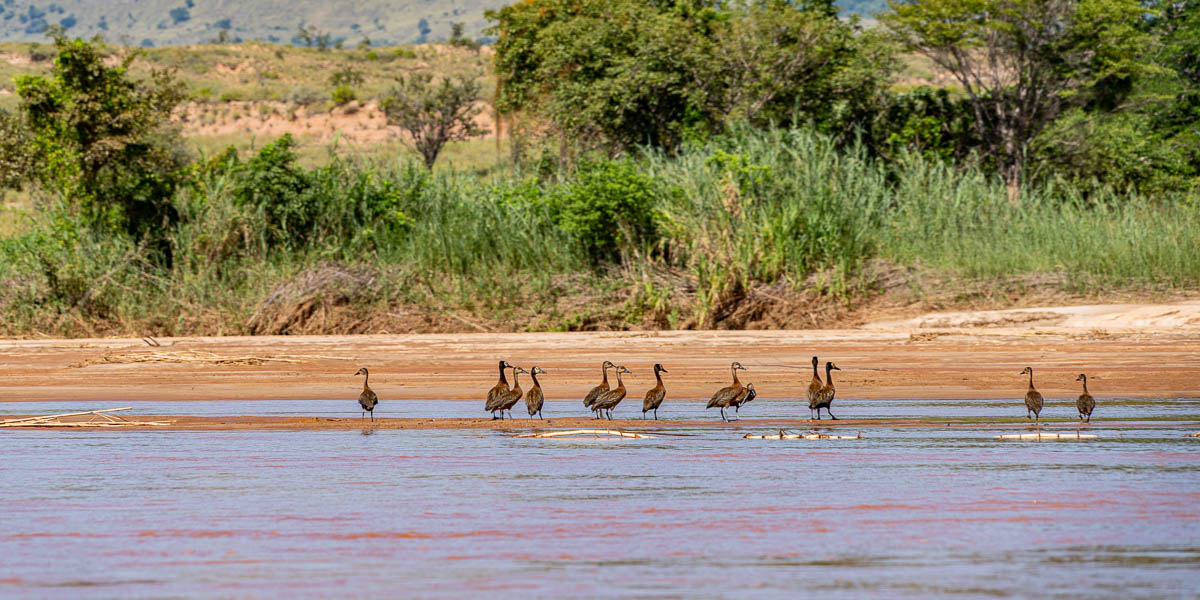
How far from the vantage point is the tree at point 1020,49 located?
26547 millimetres

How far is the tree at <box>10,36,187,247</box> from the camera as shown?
69.3ft

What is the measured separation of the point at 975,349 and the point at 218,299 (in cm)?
1089

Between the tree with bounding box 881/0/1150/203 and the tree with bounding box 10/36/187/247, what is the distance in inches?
599

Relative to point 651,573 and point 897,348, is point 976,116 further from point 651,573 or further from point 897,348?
point 651,573

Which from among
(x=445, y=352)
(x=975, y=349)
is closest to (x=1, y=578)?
(x=445, y=352)

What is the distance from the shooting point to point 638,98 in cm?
2572

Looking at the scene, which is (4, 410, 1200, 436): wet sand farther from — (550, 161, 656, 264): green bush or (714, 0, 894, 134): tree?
(714, 0, 894, 134): tree

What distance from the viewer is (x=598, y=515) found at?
22.9 ft

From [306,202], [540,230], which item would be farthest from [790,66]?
[306,202]

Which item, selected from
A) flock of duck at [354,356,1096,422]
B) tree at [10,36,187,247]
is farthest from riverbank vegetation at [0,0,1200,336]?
flock of duck at [354,356,1096,422]

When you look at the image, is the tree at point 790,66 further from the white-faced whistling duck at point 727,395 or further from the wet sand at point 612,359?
the white-faced whistling duck at point 727,395

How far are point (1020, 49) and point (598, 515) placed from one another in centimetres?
2273

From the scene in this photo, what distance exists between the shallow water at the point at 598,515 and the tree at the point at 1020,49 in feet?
58.3

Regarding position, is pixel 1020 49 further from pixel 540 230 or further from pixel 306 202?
pixel 306 202
